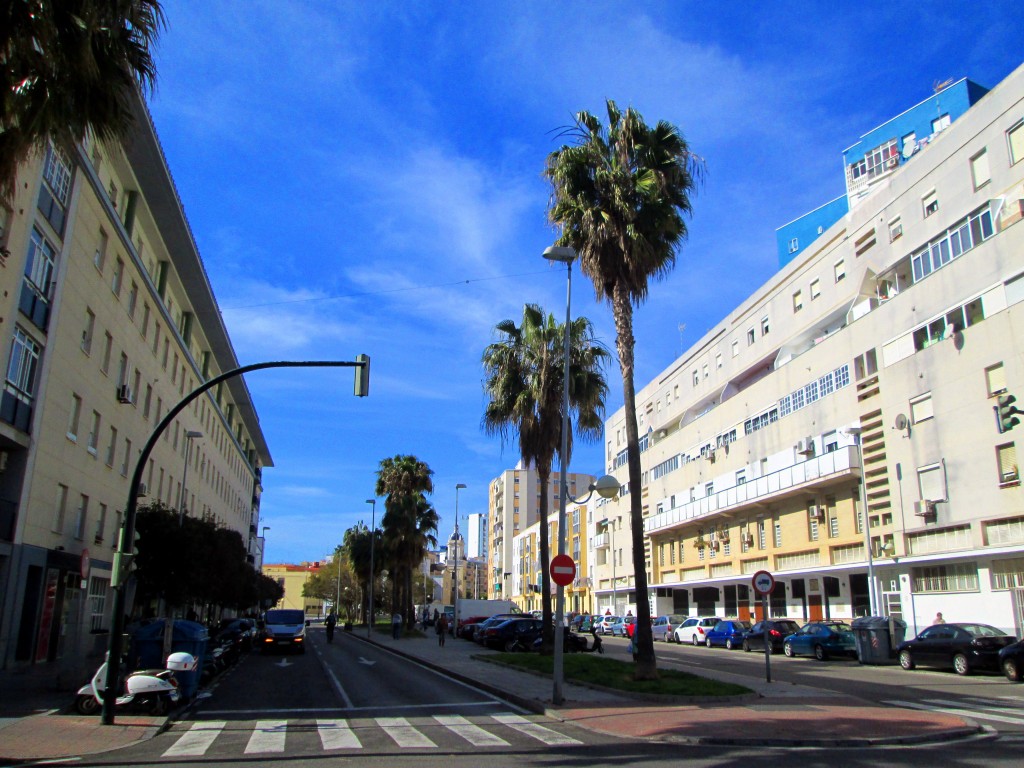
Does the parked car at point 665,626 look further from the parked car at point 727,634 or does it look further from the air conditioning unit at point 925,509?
the air conditioning unit at point 925,509

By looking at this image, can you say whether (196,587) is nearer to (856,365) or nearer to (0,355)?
(0,355)

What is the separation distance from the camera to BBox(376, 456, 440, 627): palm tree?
187ft

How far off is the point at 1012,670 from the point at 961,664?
261 centimetres

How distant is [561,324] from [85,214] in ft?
53.2

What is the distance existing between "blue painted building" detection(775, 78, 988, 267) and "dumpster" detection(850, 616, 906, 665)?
29.1 m

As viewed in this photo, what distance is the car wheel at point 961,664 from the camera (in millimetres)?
22094

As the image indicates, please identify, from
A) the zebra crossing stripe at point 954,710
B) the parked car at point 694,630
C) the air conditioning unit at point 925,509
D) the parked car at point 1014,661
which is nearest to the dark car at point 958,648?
the parked car at point 1014,661

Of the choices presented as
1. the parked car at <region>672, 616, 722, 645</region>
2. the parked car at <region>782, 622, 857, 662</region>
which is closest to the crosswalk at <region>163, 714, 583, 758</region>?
the parked car at <region>782, 622, 857, 662</region>

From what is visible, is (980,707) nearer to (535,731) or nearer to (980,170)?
(535,731)

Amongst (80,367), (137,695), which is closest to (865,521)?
(137,695)

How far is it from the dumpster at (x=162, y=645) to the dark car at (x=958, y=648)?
19907 mm

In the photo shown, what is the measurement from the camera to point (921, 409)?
30.6 metres

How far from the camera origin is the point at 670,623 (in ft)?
146

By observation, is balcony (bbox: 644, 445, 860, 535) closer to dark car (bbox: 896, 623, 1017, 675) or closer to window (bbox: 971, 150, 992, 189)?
dark car (bbox: 896, 623, 1017, 675)
